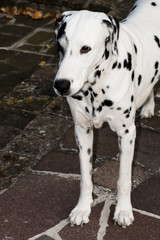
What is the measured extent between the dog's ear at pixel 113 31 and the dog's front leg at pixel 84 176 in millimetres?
826

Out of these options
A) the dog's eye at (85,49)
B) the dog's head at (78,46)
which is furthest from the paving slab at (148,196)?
the dog's eye at (85,49)

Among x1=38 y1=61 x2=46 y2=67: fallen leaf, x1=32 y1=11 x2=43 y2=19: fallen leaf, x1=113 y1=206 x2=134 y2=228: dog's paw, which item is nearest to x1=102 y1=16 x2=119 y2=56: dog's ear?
x1=113 y1=206 x2=134 y2=228: dog's paw

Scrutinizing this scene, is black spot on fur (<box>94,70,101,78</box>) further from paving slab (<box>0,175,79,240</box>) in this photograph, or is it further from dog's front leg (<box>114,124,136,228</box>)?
paving slab (<box>0,175,79,240</box>)

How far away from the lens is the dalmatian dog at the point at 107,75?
3590 millimetres

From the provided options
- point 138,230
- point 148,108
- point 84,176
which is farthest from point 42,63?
point 138,230

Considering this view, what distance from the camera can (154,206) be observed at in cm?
461

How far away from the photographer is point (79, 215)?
442 centimetres

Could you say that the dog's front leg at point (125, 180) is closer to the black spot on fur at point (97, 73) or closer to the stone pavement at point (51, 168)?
the stone pavement at point (51, 168)

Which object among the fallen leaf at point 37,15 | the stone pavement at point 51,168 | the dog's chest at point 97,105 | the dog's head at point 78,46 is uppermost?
the dog's head at point 78,46

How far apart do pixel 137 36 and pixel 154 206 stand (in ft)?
5.05

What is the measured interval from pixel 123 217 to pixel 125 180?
322mm

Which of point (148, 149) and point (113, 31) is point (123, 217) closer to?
point (148, 149)

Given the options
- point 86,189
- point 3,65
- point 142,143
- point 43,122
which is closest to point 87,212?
point 86,189

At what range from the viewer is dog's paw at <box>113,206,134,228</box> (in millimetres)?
4379
